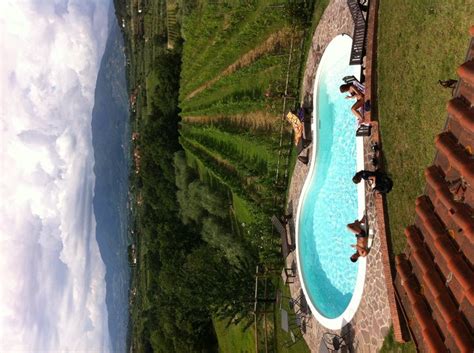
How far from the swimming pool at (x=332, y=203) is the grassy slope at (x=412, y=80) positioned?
71.9 inches

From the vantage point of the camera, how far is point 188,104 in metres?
39.2

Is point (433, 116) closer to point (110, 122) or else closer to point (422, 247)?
point (422, 247)

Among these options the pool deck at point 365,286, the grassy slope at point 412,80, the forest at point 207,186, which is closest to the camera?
the grassy slope at point 412,80

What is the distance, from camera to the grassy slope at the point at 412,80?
10.1 metres

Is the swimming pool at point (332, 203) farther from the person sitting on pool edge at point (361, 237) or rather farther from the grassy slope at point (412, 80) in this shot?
the grassy slope at point (412, 80)

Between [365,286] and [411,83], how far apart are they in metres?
5.97

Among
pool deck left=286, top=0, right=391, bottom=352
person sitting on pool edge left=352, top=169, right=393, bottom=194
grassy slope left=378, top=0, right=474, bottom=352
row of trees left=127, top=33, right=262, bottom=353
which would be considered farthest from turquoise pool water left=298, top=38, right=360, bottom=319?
row of trees left=127, top=33, right=262, bottom=353

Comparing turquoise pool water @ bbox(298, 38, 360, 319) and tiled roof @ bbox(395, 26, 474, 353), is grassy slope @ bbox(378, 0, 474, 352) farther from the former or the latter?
tiled roof @ bbox(395, 26, 474, 353)

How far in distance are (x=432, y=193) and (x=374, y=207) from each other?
6.98 meters

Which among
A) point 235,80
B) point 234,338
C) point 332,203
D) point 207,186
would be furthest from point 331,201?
point 234,338

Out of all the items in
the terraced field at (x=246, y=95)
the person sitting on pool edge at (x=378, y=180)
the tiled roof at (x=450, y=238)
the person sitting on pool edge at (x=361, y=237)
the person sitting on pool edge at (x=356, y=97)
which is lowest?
the tiled roof at (x=450, y=238)

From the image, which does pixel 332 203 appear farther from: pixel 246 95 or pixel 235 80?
pixel 235 80

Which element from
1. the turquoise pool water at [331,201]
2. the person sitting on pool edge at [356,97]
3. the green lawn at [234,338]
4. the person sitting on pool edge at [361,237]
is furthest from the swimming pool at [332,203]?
the green lawn at [234,338]

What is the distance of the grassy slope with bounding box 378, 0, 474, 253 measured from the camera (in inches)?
397
